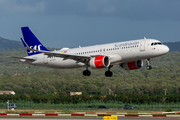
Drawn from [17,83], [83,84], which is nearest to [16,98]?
[17,83]

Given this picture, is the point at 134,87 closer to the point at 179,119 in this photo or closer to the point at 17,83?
the point at 17,83

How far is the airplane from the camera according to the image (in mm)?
47250

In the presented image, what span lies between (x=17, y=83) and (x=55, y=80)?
21781 millimetres

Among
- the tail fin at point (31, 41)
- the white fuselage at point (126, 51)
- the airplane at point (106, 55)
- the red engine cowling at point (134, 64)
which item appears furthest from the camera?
the tail fin at point (31, 41)

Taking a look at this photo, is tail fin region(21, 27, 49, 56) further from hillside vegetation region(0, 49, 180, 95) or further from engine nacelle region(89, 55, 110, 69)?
hillside vegetation region(0, 49, 180, 95)

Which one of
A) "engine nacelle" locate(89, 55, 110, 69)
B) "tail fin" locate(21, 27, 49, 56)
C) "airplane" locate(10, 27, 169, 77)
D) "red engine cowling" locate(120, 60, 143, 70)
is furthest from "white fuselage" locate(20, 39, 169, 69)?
"tail fin" locate(21, 27, 49, 56)

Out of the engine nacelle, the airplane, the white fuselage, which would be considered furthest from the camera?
the engine nacelle

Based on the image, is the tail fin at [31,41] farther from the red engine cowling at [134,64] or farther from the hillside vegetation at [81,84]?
the hillside vegetation at [81,84]

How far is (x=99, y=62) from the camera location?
49250 mm

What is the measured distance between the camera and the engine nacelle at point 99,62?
49219mm

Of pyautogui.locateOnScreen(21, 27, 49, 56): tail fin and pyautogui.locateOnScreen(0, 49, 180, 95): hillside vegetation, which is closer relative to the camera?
pyautogui.locateOnScreen(21, 27, 49, 56): tail fin

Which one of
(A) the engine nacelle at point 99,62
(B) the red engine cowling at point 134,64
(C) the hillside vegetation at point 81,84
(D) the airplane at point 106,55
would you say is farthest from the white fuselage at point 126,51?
(C) the hillside vegetation at point 81,84

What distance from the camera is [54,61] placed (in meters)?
56.8

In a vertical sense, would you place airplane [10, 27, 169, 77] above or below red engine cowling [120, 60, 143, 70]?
above
